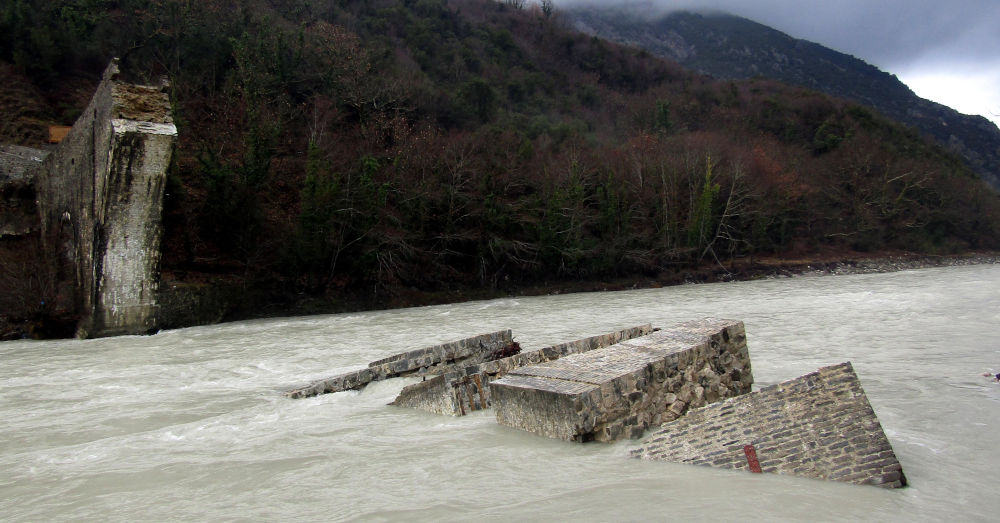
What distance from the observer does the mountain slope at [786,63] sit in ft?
270

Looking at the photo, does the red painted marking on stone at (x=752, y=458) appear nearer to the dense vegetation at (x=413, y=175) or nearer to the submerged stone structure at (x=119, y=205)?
the submerged stone structure at (x=119, y=205)

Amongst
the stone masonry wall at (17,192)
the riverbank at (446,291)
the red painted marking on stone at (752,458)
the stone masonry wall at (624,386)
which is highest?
the stone masonry wall at (17,192)

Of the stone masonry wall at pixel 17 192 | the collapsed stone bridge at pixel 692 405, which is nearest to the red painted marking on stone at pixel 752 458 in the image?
the collapsed stone bridge at pixel 692 405

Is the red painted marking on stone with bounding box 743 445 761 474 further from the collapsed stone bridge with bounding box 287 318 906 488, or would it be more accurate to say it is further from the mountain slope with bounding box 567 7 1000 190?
the mountain slope with bounding box 567 7 1000 190

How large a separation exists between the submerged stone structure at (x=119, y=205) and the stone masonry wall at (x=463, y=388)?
37.5 feet

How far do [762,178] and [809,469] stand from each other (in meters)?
40.3

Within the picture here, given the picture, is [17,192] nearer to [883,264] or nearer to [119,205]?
[119,205]

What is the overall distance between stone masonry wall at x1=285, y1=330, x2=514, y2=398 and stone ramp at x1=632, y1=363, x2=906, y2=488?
362 centimetres

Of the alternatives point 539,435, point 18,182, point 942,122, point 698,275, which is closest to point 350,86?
point 18,182

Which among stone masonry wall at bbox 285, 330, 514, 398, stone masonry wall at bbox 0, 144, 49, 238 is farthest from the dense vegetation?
stone masonry wall at bbox 285, 330, 514, 398

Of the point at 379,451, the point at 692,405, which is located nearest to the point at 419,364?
the point at 379,451

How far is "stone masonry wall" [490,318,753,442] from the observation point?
4730mm

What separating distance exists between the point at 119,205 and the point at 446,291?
45.5 ft

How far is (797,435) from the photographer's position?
13.8ft
